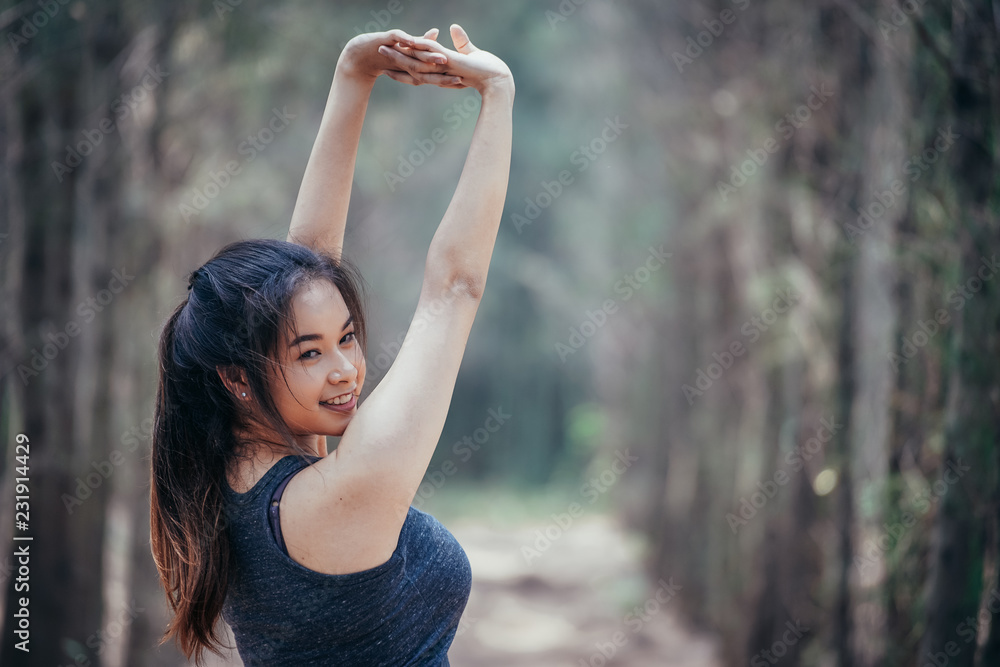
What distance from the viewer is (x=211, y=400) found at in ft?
4.76

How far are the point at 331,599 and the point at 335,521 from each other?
138 mm

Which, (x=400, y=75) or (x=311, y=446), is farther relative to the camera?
(x=400, y=75)

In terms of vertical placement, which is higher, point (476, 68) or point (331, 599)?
point (476, 68)

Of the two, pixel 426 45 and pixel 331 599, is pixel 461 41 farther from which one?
pixel 331 599

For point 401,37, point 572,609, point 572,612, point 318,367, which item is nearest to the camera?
point 318,367

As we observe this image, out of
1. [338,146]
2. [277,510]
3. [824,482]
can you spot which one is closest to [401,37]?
[338,146]

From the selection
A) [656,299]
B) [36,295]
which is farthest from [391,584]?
[656,299]

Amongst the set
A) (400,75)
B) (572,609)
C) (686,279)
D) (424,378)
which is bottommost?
(572,609)

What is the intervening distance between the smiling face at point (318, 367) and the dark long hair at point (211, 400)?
2cm

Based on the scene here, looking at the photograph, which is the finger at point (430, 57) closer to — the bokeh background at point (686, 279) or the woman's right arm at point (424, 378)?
the woman's right arm at point (424, 378)

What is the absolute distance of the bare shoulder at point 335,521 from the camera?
128 cm

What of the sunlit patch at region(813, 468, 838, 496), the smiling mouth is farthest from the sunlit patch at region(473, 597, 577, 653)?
the smiling mouth

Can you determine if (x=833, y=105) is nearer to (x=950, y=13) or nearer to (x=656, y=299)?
(x=950, y=13)

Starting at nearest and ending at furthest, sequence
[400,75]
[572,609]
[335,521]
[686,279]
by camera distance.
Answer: [335,521] → [400,75] → [686,279] → [572,609]
